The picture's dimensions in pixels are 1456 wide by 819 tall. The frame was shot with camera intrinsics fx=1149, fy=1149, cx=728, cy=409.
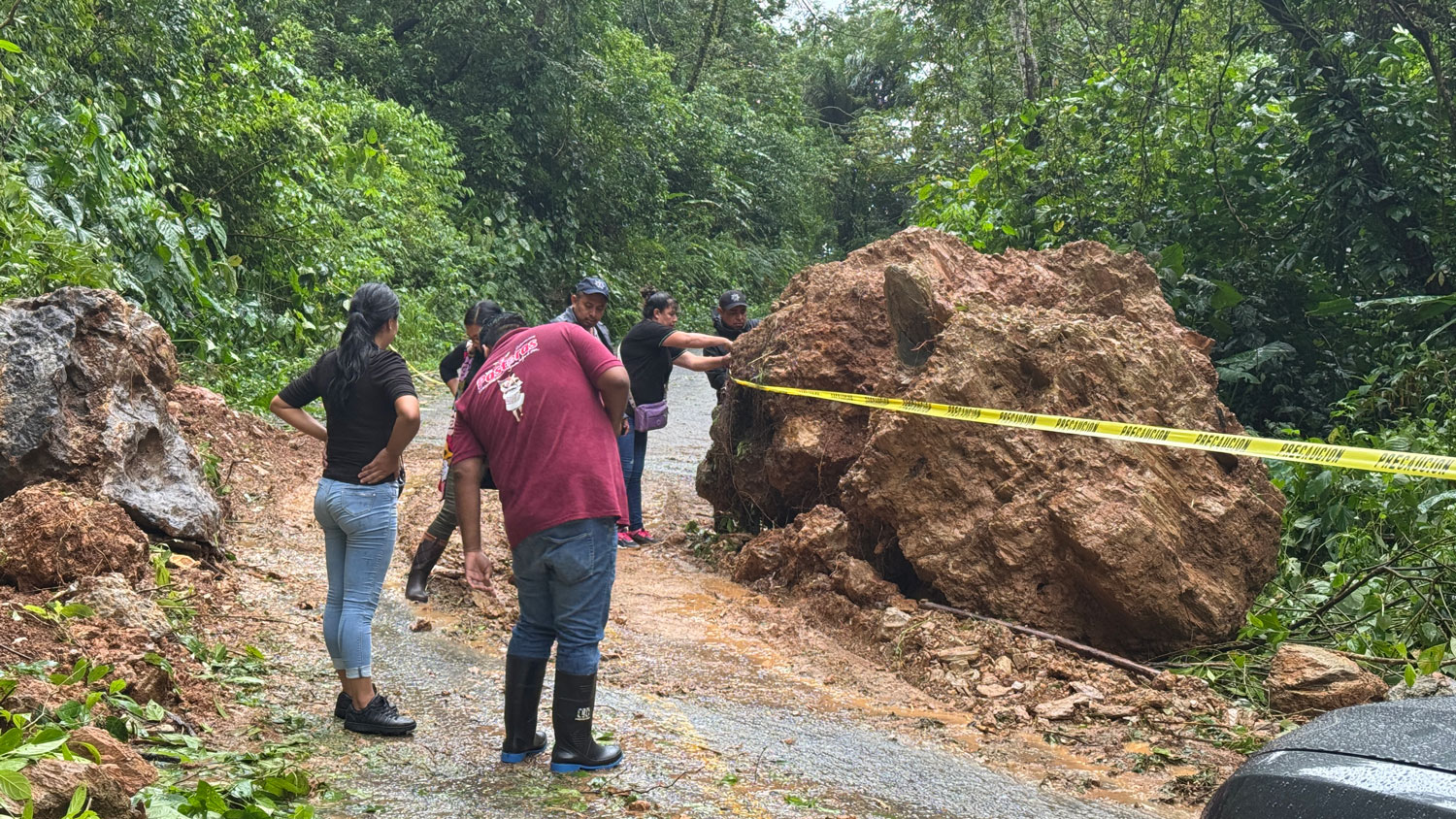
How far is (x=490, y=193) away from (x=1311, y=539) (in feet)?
64.4

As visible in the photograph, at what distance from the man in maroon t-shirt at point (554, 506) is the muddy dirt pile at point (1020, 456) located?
8.68ft

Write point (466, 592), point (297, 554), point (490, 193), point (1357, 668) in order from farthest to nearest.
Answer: point (490, 193), point (297, 554), point (466, 592), point (1357, 668)

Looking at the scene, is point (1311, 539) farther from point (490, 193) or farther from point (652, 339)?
point (490, 193)

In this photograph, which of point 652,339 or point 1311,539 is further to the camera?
point 652,339

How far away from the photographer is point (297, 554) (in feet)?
23.3

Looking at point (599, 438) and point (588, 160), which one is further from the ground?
point (588, 160)

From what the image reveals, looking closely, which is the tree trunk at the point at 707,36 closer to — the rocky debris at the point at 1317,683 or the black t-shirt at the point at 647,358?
the black t-shirt at the point at 647,358

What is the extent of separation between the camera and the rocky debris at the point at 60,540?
4.80m

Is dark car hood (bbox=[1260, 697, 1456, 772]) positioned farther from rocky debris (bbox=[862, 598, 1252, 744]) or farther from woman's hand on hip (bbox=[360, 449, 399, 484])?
woman's hand on hip (bbox=[360, 449, 399, 484])

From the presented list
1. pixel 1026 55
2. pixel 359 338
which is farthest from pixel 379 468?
pixel 1026 55

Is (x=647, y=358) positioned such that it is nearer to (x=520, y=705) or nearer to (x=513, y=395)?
(x=513, y=395)

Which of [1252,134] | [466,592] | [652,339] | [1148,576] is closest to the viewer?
[1148,576]

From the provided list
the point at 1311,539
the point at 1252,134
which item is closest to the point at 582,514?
the point at 1311,539

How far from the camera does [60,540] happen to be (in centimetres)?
495
